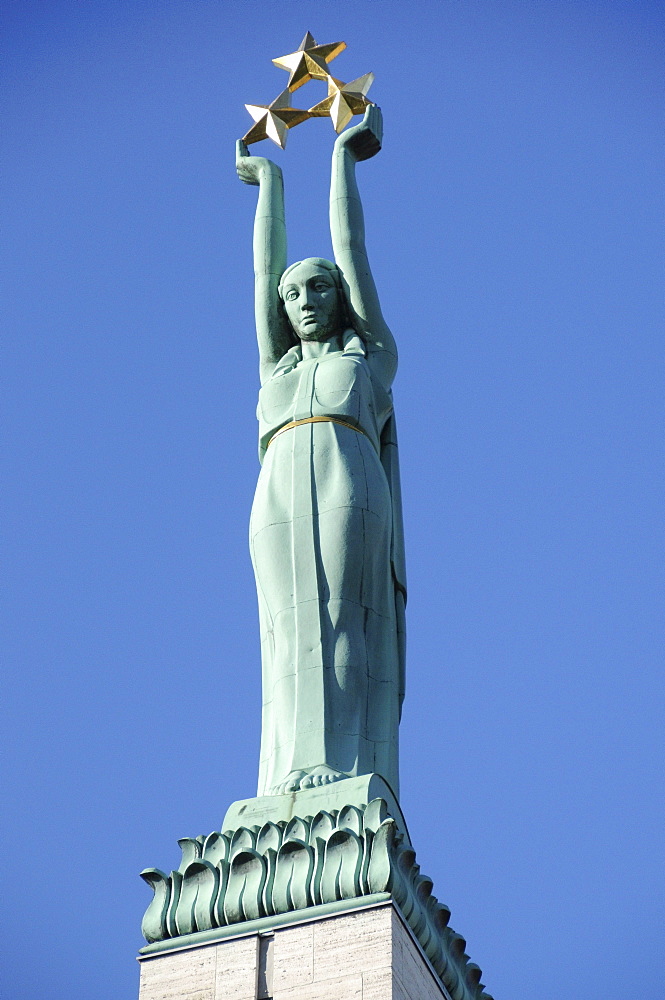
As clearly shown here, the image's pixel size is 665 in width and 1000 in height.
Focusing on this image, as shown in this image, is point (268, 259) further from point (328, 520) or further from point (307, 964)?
point (307, 964)

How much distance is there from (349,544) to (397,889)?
3.09 meters

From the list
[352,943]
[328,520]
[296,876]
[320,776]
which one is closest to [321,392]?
[328,520]

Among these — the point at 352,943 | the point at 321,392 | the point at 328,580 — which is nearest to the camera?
the point at 352,943

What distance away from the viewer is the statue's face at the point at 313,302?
17359 millimetres

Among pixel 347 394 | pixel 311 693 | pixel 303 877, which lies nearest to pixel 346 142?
pixel 347 394

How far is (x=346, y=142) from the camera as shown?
18234 millimetres

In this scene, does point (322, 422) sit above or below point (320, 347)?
below

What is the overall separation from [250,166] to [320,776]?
656 centimetres

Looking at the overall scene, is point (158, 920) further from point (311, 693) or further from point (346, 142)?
point (346, 142)

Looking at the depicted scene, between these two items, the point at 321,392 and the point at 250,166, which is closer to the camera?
the point at 321,392

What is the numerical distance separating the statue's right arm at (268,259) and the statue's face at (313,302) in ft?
0.78

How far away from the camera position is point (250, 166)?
62.2 ft

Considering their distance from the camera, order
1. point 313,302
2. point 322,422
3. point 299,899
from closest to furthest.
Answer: point 299,899, point 322,422, point 313,302

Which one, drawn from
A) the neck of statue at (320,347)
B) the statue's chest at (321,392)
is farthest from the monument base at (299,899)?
the neck of statue at (320,347)
